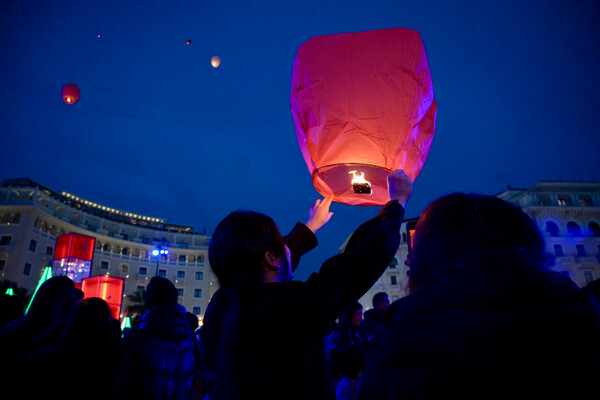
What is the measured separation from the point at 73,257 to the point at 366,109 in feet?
53.8

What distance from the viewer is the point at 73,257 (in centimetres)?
1554

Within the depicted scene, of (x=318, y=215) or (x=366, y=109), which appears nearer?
(x=318, y=215)

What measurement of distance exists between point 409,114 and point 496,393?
7.54ft

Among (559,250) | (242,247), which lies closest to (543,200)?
(559,250)

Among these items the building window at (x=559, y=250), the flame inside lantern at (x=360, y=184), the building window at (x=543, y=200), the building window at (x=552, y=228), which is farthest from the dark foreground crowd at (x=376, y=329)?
the building window at (x=543, y=200)

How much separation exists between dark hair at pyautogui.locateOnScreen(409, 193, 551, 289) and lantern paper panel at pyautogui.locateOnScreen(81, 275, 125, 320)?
1753 centimetres

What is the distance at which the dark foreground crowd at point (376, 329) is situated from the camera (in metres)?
0.92

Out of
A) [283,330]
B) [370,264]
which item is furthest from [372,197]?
[283,330]

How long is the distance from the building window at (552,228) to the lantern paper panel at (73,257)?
40.8 meters

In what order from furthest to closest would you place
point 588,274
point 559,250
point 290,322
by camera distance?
1. point 559,250
2. point 588,274
3. point 290,322

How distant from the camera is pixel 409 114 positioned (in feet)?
9.43

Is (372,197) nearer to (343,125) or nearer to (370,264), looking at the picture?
(343,125)

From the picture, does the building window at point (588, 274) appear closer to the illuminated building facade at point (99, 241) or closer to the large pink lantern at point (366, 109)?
the illuminated building facade at point (99, 241)

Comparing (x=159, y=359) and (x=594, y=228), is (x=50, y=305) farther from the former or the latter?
(x=594, y=228)
